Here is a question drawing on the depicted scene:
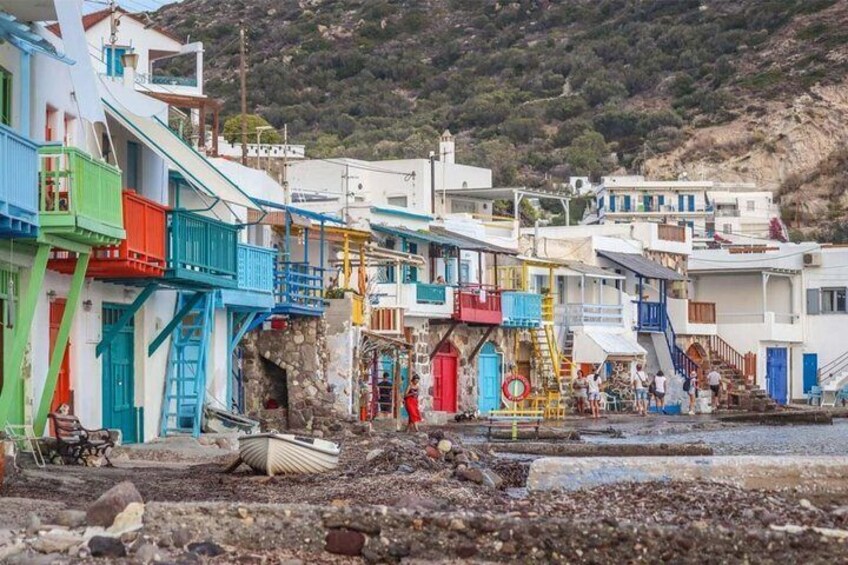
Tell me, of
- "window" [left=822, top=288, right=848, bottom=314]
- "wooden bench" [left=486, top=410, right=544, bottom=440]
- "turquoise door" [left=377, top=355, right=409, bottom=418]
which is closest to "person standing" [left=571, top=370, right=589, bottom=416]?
"turquoise door" [left=377, top=355, right=409, bottom=418]

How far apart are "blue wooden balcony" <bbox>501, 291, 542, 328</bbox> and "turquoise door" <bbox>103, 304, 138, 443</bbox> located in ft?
80.4

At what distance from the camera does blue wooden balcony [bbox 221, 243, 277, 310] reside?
34750 millimetres

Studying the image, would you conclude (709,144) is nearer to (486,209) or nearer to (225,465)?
(486,209)

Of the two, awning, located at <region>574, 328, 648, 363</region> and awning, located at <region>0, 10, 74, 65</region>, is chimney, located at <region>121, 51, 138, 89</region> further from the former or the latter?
awning, located at <region>574, 328, 648, 363</region>

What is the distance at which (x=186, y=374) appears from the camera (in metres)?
34.0

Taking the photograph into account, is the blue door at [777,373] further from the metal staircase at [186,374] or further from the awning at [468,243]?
the metal staircase at [186,374]

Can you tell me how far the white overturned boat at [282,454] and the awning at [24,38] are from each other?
5607 mm

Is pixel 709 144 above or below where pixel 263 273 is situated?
above

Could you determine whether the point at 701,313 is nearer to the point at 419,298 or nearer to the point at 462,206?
the point at 462,206

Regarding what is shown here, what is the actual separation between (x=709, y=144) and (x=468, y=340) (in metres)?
85.0

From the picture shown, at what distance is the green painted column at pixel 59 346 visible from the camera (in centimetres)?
2452

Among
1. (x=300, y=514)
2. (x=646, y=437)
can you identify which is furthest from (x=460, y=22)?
(x=300, y=514)

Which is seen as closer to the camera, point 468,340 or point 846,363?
point 468,340

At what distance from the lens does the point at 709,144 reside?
136125 mm
